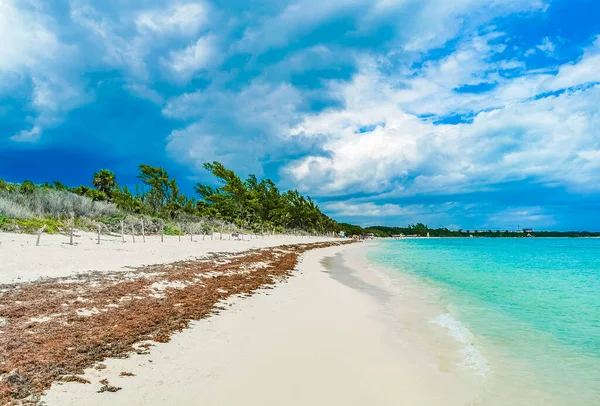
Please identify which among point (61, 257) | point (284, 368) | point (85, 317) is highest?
point (61, 257)

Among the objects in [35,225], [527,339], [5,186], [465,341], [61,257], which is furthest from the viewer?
[5,186]

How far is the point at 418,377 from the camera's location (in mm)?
5133

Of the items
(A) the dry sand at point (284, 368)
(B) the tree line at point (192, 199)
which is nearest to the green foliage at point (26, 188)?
(B) the tree line at point (192, 199)

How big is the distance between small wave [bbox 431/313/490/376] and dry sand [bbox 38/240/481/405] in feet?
0.93

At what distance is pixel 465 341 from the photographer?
7195mm

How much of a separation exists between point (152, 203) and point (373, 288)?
3688cm

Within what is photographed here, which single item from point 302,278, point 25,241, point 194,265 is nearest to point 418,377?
point 302,278

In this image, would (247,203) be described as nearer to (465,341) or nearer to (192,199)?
(192,199)

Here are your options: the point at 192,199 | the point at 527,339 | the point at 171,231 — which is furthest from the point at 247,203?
the point at 527,339

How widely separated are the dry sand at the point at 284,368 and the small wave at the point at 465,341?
282 millimetres

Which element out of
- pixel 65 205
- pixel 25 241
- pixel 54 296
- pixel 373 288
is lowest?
pixel 373 288

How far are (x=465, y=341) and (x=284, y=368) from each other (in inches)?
173

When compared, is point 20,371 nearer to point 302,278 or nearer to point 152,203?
point 302,278

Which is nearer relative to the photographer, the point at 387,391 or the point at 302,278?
the point at 387,391
